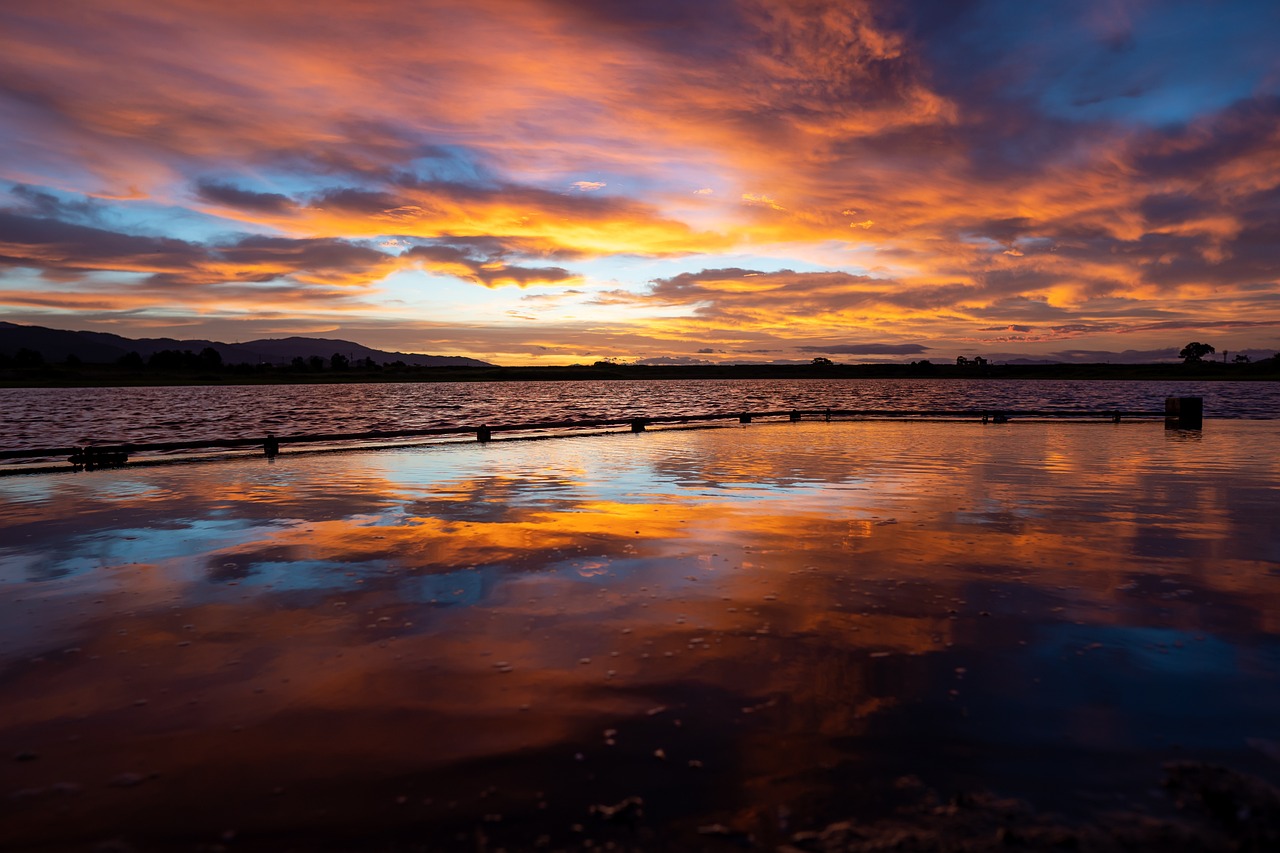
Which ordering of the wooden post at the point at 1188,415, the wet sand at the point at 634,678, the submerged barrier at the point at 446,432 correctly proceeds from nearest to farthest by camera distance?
the wet sand at the point at 634,678
the submerged barrier at the point at 446,432
the wooden post at the point at 1188,415

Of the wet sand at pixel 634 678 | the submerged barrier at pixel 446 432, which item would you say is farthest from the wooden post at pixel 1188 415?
the wet sand at pixel 634 678

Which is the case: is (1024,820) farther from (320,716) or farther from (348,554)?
(348,554)

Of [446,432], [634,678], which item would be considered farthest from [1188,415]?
[634,678]

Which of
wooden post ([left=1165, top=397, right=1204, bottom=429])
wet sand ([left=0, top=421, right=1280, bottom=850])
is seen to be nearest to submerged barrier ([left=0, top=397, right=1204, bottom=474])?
wooden post ([left=1165, top=397, right=1204, bottom=429])

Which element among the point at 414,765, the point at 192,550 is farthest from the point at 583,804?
the point at 192,550

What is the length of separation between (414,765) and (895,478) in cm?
1660

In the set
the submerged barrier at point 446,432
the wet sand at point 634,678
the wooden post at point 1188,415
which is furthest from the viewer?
the wooden post at point 1188,415

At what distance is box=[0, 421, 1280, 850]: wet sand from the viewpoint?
4.29m

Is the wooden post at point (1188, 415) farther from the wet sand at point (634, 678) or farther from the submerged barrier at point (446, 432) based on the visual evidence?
the wet sand at point (634, 678)

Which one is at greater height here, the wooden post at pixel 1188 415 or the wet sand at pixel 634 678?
the wooden post at pixel 1188 415

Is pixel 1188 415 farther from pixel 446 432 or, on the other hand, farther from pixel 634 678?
pixel 634 678

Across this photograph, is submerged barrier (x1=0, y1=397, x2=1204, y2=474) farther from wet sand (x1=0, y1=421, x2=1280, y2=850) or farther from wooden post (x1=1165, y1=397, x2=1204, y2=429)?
wet sand (x1=0, y1=421, x2=1280, y2=850)

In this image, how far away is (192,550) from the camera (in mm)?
11164

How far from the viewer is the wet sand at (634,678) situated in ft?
14.1
